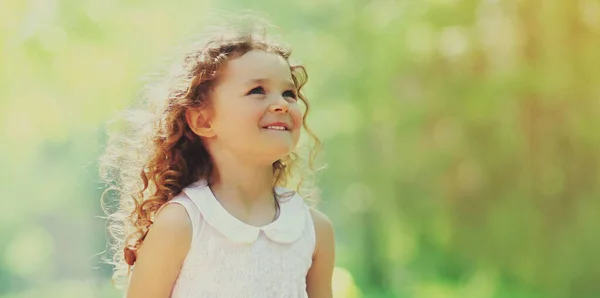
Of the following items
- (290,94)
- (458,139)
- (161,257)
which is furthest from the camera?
(458,139)

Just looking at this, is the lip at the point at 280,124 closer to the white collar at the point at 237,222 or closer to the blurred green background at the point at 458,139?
the white collar at the point at 237,222

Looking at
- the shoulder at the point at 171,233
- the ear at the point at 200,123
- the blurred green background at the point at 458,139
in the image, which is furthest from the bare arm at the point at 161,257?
the blurred green background at the point at 458,139

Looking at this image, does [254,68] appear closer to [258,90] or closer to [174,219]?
[258,90]

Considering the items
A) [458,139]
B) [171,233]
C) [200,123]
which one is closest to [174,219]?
[171,233]

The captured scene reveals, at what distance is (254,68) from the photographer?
112cm

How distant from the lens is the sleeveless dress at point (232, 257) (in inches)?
42.0

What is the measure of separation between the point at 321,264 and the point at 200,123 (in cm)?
27

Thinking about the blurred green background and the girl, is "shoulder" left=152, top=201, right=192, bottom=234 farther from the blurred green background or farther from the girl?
the blurred green background

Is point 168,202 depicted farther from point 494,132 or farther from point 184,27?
point 494,132

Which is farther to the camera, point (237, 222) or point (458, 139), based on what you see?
point (458, 139)

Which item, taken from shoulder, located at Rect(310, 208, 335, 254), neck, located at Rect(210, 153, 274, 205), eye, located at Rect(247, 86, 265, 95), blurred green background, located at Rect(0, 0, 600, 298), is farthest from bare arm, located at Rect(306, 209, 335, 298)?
blurred green background, located at Rect(0, 0, 600, 298)

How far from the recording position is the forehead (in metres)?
1.11

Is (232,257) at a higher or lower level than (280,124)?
lower

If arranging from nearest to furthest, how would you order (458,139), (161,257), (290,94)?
1. (161,257)
2. (290,94)
3. (458,139)
